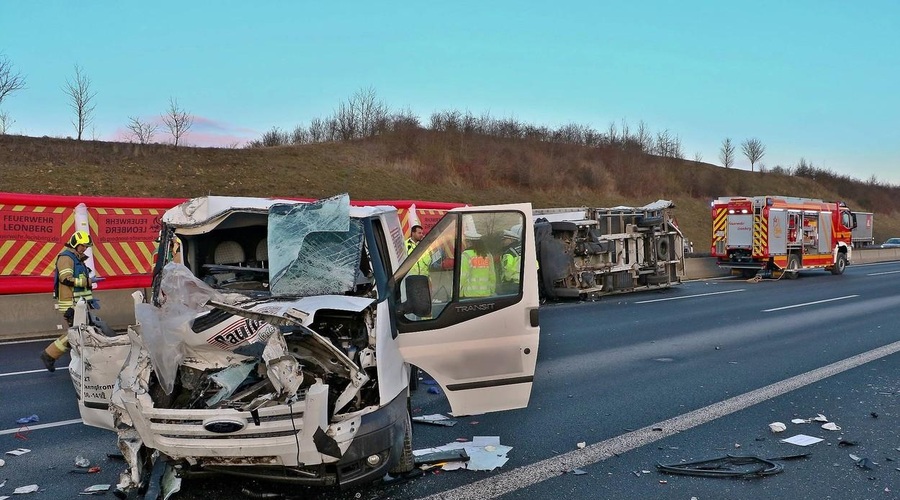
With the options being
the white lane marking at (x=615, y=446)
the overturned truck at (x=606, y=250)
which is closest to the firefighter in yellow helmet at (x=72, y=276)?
the white lane marking at (x=615, y=446)

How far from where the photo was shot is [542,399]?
701cm

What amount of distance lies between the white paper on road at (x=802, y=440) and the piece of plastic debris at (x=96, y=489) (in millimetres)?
4926

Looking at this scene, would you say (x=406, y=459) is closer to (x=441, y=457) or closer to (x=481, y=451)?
(x=441, y=457)

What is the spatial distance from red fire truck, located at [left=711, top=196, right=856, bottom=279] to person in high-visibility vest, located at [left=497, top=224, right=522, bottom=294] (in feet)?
65.8

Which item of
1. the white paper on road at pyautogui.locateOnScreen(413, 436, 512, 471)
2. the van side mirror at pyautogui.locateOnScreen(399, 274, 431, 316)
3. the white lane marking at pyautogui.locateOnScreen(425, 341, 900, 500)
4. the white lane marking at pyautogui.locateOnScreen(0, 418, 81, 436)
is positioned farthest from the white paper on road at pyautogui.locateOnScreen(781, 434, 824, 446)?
the white lane marking at pyautogui.locateOnScreen(0, 418, 81, 436)

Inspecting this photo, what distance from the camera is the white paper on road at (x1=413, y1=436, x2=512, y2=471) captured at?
497 cm

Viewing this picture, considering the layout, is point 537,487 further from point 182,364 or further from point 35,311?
point 35,311

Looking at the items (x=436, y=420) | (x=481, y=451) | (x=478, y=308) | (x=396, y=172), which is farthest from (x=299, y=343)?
(x=396, y=172)

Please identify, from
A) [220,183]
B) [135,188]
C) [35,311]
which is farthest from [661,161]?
[35,311]

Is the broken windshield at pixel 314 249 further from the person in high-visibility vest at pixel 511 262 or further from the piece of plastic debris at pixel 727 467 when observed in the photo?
the piece of plastic debris at pixel 727 467

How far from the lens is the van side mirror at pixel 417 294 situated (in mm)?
4398

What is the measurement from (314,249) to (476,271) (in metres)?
1.14

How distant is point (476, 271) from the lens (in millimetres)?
5012

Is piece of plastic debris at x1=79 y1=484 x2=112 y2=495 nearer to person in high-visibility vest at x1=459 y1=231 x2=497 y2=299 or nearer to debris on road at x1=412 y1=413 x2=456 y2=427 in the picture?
debris on road at x1=412 y1=413 x2=456 y2=427
